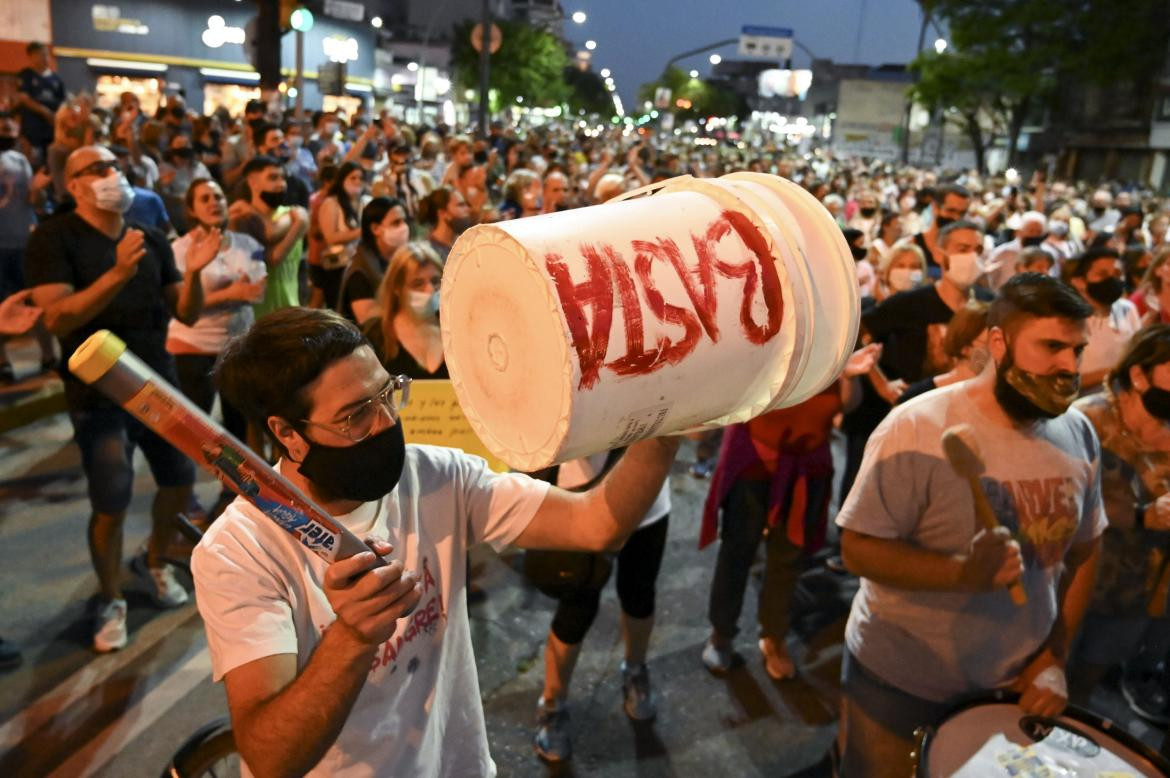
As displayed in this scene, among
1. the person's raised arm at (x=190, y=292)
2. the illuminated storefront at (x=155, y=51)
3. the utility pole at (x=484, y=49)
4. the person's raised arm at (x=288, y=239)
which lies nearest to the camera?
the person's raised arm at (x=190, y=292)

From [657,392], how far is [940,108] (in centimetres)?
5663

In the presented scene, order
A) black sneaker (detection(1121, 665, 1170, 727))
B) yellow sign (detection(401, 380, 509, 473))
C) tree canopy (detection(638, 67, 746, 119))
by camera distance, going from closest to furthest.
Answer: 1. yellow sign (detection(401, 380, 509, 473))
2. black sneaker (detection(1121, 665, 1170, 727))
3. tree canopy (detection(638, 67, 746, 119))

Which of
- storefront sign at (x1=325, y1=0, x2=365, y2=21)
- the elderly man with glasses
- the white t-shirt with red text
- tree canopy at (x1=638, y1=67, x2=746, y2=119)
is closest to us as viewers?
the white t-shirt with red text

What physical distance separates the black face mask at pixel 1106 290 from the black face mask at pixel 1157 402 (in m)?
2.50

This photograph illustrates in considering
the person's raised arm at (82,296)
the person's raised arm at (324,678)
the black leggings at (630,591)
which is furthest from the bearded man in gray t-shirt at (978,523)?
the person's raised arm at (82,296)

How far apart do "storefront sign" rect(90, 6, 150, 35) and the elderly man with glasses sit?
122 feet

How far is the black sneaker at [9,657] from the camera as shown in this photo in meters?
3.99

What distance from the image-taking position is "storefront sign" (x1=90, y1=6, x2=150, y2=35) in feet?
114

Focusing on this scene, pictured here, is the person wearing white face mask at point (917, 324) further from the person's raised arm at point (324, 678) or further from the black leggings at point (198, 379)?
the person's raised arm at point (324, 678)

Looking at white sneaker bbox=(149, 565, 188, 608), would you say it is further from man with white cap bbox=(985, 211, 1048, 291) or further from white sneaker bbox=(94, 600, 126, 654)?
man with white cap bbox=(985, 211, 1048, 291)

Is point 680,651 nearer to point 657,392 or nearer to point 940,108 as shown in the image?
point 657,392

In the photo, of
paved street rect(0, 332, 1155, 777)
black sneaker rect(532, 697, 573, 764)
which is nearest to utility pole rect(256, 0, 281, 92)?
paved street rect(0, 332, 1155, 777)

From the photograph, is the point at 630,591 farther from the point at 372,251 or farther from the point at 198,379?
the point at 198,379

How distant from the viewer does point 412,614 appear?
6.17ft
